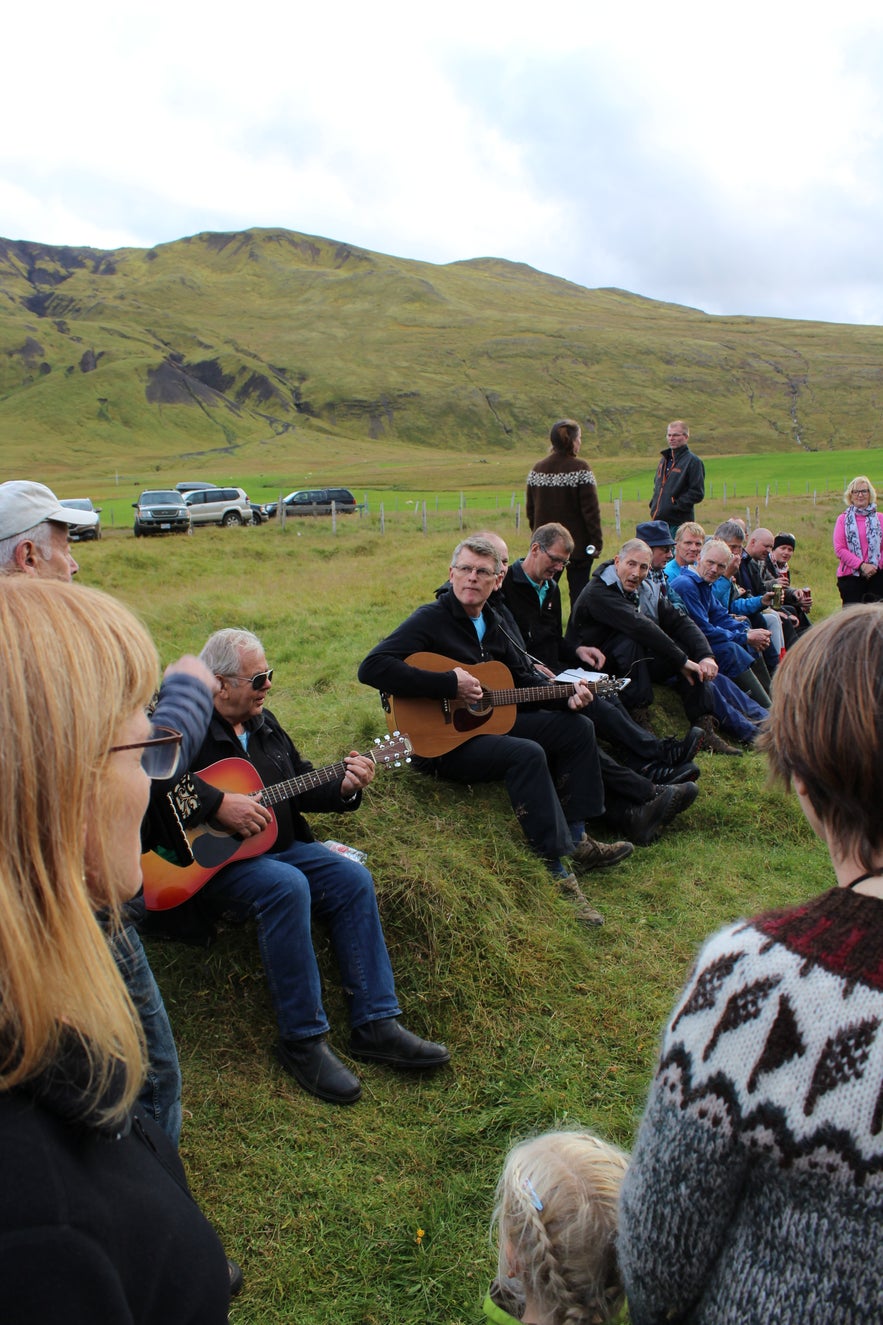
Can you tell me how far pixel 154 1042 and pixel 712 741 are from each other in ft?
18.2

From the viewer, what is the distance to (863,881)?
1354mm

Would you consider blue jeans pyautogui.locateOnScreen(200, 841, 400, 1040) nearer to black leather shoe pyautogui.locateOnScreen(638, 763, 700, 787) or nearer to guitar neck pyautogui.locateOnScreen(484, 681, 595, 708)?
guitar neck pyautogui.locateOnScreen(484, 681, 595, 708)

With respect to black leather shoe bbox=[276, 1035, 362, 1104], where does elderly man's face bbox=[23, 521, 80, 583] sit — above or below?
above

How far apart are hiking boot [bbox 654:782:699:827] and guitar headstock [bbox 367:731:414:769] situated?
2.28 m

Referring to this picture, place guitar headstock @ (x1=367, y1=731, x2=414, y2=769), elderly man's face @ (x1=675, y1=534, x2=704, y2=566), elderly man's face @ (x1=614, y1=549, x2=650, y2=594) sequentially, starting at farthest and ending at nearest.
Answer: elderly man's face @ (x1=675, y1=534, x2=704, y2=566) < elderly man's face @ (x1=614, y1=549, x2=650, y2=594) < guitar headstock @ (x1=367, y1=731, x2=414, y2=769)

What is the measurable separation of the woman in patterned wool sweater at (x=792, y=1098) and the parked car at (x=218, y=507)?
3251cm

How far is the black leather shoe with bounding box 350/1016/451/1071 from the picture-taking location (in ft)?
11.7

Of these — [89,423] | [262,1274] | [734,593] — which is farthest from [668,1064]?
[89,423]

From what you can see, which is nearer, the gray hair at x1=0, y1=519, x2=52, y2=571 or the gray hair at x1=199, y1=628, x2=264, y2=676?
the gray hair at x1=0, y1=519, x2=52, y2=571

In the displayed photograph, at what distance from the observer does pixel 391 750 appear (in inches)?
176

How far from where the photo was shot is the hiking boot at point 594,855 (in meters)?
5.46

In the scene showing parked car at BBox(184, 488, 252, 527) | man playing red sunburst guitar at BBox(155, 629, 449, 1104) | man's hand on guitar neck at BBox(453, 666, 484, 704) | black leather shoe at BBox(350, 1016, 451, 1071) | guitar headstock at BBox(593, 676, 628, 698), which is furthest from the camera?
parked car at BBox(184, 488, 252, 527)

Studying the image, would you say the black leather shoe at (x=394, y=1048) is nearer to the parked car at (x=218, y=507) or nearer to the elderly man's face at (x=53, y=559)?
the elderly man's face at (x=53, y=559)

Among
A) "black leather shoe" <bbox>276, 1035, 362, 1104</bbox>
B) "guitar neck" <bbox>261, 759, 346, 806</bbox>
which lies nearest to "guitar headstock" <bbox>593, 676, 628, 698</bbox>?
"guitar neck" <bbox>261, 759, 346, 806</bbox>
